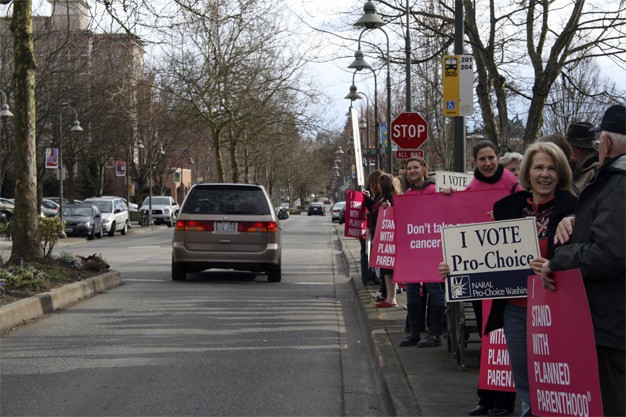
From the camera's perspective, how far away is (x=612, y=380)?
14.0 feet

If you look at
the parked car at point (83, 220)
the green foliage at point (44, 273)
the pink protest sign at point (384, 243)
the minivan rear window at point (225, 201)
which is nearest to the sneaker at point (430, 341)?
the pink protest sign at point (384, 243)

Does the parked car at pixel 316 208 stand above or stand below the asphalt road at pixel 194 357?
above

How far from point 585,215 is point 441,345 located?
4.71 metres

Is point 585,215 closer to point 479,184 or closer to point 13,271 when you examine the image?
point 479,184

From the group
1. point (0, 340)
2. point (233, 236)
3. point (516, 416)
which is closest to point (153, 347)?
point (0, 340)

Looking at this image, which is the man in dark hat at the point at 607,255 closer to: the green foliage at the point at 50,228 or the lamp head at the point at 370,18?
the green foliage at the point at 50,228

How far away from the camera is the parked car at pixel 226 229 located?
16.1 meters

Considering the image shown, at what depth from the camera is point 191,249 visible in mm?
16125

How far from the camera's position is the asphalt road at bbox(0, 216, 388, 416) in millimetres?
6844

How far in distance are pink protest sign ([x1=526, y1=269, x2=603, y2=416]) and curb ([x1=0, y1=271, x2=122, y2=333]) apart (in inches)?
278

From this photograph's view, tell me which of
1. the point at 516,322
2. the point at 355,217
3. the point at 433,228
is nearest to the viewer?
the point at 516,322

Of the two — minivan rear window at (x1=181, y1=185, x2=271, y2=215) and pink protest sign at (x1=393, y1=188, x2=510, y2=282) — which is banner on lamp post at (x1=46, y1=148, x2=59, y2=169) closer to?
minivan rear window at (x1=181, y1=185, x2=271, y2=215)

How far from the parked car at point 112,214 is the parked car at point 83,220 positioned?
1112mm

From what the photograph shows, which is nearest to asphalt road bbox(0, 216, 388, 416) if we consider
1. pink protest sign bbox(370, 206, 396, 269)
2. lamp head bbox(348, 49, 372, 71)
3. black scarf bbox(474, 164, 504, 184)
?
pink protest sign bbox(370, 206, 396, 269)
